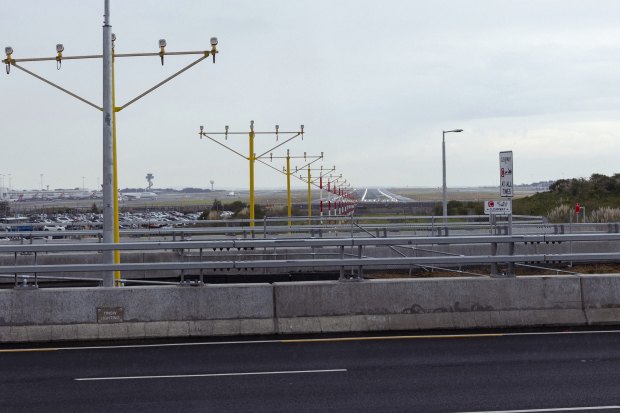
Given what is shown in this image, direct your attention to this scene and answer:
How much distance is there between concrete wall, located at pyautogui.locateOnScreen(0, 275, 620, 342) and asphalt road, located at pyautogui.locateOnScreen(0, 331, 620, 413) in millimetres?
612

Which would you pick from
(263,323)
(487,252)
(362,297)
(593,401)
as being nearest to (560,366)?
(593,401)

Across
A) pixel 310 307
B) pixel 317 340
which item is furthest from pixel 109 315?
pixel 317 340

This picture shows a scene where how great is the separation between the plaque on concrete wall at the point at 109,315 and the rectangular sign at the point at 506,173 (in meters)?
8.37

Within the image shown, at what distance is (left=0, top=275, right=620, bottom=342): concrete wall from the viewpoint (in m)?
13.1

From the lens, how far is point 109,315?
1320 centimetres

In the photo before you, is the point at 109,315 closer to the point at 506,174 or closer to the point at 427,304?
the point at 427,304

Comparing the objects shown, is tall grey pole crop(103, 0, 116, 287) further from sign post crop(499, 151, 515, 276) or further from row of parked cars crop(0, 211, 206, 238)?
sign post crop(499, 151, 515, 276)

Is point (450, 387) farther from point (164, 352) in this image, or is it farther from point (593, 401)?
point (164, 352)

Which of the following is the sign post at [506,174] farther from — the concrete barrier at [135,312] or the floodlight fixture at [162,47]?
the floodlight fixture at [162,47]

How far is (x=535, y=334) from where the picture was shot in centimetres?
1326

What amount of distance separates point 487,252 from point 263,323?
16638 millimetres

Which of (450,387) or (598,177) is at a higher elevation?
(598,177)

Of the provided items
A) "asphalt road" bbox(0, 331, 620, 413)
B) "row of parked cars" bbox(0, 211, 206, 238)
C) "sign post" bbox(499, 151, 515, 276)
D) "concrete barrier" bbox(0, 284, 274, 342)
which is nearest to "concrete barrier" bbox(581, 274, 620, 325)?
"asphalt road" bbox(0, 331, 620, 413)

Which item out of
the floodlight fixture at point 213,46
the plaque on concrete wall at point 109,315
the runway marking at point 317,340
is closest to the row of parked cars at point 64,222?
the floodlight fixture at point 213,46
